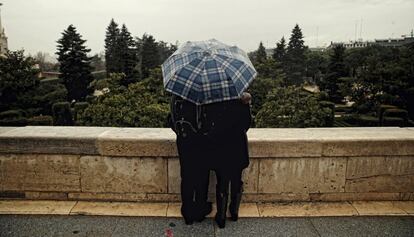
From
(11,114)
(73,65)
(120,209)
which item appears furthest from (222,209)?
(73,65)

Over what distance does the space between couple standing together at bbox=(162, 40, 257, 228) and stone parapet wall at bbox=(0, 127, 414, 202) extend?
41 centimetres

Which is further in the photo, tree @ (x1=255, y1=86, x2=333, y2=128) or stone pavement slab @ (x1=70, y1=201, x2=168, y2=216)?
tree @ (x1=255, y1=86, x2=333, y2=128)

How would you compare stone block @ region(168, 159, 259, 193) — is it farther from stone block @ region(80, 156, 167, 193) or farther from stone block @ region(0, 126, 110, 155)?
stone block @ region(0, 126, 110, 155)

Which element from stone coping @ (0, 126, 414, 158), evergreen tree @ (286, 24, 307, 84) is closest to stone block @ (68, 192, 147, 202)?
stone coping @ (0, 126, 414, 158)

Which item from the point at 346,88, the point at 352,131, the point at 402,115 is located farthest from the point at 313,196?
the point at 346,88

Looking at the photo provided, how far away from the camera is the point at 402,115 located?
20734 mm

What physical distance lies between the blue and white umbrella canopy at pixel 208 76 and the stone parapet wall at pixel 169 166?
0.99 meters

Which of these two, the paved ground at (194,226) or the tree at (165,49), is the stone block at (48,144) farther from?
the tree at (165,49)

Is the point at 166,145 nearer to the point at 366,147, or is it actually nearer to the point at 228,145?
the point at 228,145

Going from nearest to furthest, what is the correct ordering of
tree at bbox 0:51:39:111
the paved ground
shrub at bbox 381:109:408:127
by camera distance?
the paved ground
shrub at bbox 381:109:408:127
tree at bbox 0:51:39:111

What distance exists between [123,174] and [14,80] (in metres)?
28.0

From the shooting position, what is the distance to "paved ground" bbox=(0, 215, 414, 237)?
2.98 metres

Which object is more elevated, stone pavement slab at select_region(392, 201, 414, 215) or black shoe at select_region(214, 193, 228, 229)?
black shoe at select_region(214, 193, 228, 229)

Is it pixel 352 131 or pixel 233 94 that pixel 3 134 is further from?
pixel 352 131
